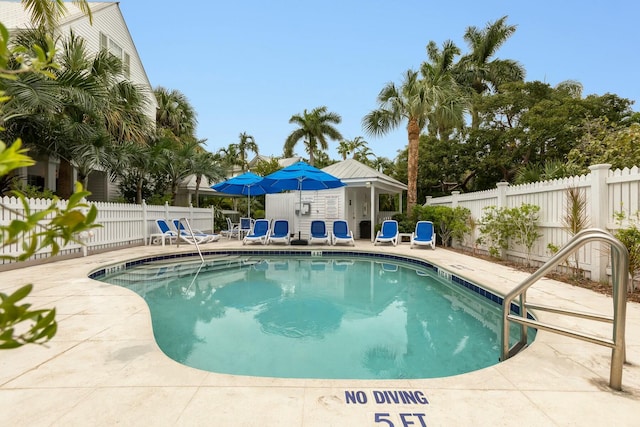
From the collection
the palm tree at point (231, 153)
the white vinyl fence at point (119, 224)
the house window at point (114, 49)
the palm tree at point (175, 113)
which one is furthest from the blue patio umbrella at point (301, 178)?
the palm tree at point (231, 153)

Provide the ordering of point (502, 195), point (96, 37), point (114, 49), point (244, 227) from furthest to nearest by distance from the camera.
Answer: point (114, 49)
point (244, 227)
point (96, 37)
point (502, 195)

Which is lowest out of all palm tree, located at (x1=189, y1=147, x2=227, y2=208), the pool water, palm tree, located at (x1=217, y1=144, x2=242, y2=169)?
the pool water

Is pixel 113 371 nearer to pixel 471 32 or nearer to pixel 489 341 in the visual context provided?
pixel 489 341

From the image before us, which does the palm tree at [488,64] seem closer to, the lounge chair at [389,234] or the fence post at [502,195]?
the lounge chair at [389,234]

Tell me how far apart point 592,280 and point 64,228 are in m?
7.39

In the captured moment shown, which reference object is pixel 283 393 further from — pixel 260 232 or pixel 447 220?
pixel 447 220

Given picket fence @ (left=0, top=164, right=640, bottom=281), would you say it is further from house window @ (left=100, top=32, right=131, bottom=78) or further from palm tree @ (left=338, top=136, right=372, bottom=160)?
palm tree @ (left=338, top=136, right=372, bottom=160)

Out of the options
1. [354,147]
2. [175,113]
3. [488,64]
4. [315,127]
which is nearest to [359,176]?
[315,127]

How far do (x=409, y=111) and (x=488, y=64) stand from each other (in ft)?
40.5

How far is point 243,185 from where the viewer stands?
1408 centimetres

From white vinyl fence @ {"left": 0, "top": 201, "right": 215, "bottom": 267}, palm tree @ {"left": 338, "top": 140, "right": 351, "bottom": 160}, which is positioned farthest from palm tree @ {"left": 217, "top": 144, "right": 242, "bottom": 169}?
white vinyl fence @ {"left": 0, "top": 201, "right": 215, "bottom": 267}

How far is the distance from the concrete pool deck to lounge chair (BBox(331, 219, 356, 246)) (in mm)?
8810

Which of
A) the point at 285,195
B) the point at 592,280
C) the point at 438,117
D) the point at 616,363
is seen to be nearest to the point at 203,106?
the point at 285,195

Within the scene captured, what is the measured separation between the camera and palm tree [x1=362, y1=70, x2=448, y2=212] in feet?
41.5
